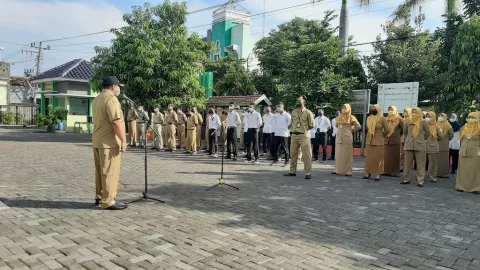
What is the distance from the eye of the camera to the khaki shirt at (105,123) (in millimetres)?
5840

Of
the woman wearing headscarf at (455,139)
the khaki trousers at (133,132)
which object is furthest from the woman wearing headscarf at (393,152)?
the khaki trousers at (133,132)

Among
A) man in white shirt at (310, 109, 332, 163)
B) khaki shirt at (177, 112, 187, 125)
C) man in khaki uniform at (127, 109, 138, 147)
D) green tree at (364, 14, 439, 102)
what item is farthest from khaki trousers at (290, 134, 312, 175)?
green tree at (364, 14, 439, 102)

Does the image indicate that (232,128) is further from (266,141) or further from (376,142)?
(376,142)

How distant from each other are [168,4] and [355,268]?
19401 millimetres

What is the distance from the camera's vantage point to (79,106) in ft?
100

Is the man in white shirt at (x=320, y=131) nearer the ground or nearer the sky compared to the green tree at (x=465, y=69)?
nearer the ground

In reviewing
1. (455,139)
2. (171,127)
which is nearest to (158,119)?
(171,127)

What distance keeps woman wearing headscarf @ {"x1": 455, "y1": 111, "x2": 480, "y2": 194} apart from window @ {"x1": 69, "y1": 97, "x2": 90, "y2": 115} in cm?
2756

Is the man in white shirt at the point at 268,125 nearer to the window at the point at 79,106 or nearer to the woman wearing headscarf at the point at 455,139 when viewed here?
the woman wearing headscarf at the point at 455,139

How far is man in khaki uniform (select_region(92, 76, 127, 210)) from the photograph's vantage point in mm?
5816

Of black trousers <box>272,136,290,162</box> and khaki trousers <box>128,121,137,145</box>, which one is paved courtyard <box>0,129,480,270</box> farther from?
khaki trousers <box>128,121,137,145</box>

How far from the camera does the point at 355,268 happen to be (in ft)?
Result: 13.1

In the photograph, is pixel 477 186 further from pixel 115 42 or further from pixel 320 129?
pixel 115 42

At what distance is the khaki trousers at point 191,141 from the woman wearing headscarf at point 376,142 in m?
7.37
